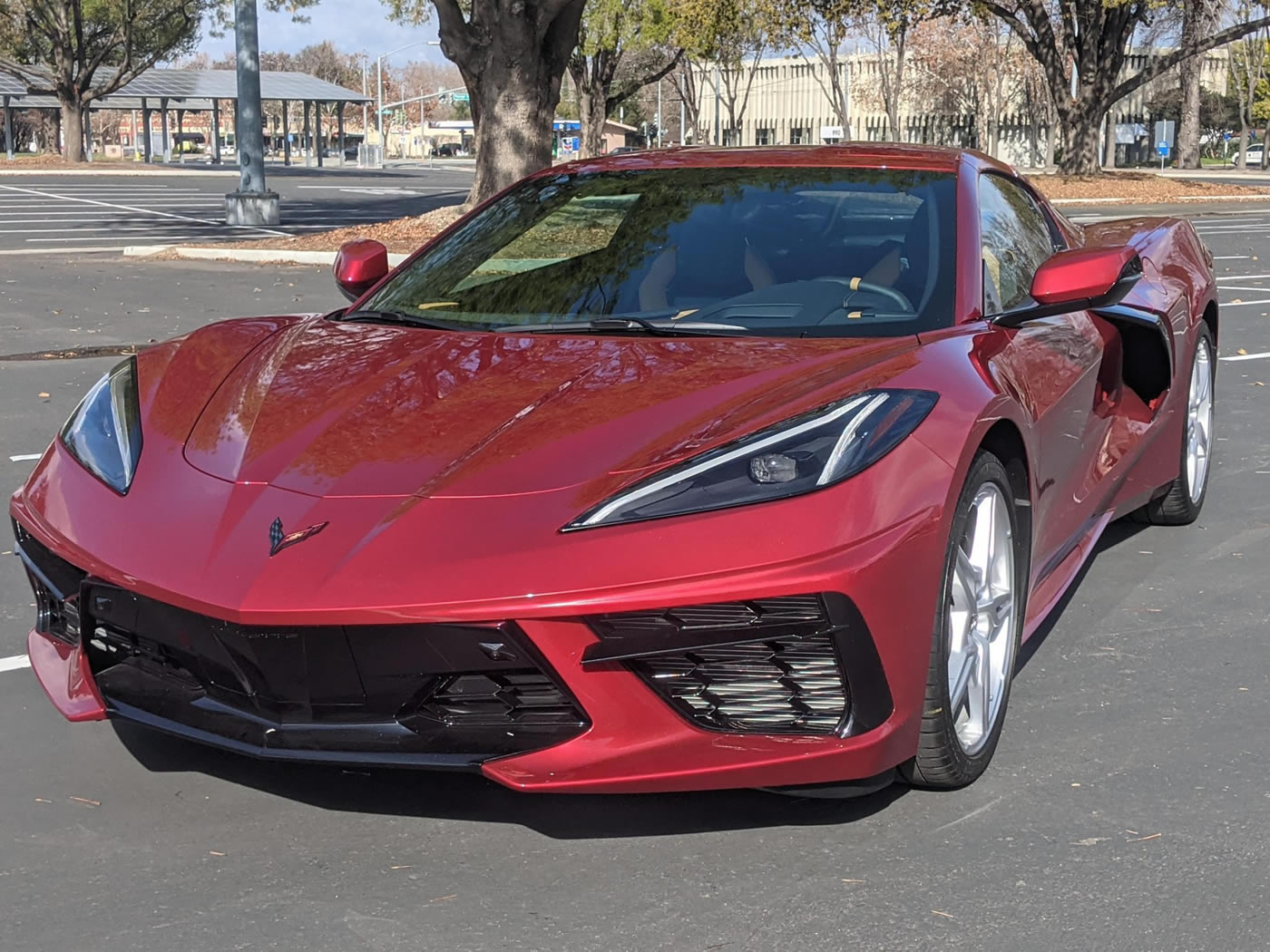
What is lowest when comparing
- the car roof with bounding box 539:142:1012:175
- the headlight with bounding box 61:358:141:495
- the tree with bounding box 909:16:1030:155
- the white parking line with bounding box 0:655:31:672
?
the white parking line with bounding box 0:655:31:672

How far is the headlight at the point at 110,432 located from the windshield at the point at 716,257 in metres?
0.79

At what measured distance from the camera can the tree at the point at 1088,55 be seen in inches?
1401

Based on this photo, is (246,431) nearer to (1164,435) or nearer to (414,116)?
(1164,435)

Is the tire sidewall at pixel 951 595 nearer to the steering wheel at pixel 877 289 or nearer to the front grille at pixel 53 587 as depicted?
the steering wheel at pixel 877 289

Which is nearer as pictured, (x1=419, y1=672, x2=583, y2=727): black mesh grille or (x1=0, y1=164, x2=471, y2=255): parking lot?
(x1=419, y1=672, x2=583, y2=727): black mesh grille

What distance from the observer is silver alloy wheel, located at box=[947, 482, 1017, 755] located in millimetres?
3281

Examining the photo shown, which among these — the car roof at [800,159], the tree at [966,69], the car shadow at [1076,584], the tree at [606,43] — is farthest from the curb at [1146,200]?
the tree at [966,69]

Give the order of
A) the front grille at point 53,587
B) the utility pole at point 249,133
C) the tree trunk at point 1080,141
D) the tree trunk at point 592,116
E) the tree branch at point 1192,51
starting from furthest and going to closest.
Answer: the tree trunk at point 592,116 → the tree trunk at point 1080,141 → the tree branch at point 1192,51 → the utility pole at point 249,133 → the front grille at point 53,587

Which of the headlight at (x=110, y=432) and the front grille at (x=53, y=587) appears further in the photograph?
the headlight at (x=110, y=432)

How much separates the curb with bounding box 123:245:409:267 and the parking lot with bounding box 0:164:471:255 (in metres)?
1.44

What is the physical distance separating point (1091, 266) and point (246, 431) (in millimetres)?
2059

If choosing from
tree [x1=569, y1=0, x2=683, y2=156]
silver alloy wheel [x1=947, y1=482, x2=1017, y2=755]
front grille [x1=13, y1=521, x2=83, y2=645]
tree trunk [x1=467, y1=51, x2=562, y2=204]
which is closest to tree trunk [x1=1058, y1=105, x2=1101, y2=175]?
tree [x1=569, y1=0, x2=683, y2=156]

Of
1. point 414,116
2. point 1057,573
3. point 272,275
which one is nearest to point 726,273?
point 1057,573

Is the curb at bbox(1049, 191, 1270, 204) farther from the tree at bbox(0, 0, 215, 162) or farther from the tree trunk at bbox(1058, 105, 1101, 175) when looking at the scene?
the tree at bbox(0, 0, 215, 162)
